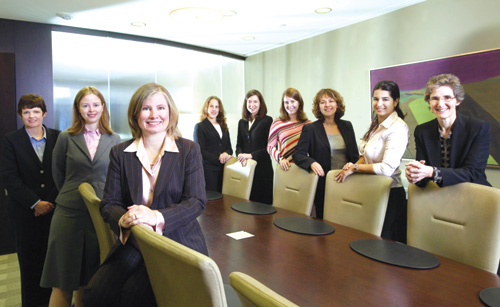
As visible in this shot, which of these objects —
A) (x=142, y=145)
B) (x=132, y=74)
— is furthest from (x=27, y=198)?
(x=132, y=74)

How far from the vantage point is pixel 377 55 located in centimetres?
452

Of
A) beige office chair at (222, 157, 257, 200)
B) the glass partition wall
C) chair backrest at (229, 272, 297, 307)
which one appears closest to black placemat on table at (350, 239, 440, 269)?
chair backrest at (229, 272, 297, 307)

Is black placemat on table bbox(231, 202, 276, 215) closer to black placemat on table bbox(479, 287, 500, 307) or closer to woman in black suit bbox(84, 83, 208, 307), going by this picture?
woman in black suit bbox(84, 83, 208, 307)

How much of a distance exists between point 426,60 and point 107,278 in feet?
13.2

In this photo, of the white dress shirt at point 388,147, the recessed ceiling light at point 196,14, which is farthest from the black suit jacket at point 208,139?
the white dress shirt at point 388,147

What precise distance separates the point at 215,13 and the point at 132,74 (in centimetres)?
218

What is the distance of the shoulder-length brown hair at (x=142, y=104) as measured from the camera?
1.69 m

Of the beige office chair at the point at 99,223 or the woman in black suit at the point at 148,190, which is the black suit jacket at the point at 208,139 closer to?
the beige office chair at the point at 99,223

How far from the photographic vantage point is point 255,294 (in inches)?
27.9

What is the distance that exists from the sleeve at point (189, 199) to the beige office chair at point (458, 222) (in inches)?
49.7

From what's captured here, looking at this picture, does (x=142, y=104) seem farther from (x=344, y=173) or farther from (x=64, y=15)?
(x=64, y=15)

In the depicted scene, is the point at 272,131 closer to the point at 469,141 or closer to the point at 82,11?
the point at 469,141

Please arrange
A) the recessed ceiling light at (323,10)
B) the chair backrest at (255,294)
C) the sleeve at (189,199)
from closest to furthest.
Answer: the chair backrest at (255,294) → the sleeve at (189,199) → the recessed ceiling light at (323,10)

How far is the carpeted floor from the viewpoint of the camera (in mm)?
3006
